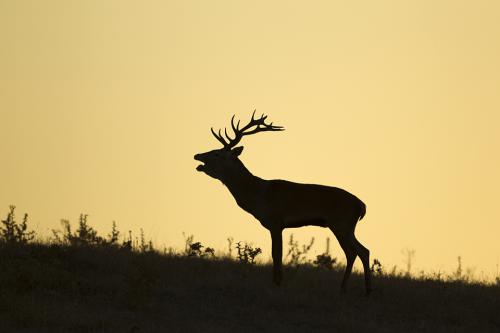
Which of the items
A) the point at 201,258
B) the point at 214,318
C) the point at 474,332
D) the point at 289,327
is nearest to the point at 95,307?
the point at 214,318

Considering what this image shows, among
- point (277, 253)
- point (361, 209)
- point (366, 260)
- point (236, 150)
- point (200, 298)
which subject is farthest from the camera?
point (236, 150)

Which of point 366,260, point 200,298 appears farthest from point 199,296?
point 366,260

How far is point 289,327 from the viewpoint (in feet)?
43.7

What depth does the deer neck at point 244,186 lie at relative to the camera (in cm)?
1653

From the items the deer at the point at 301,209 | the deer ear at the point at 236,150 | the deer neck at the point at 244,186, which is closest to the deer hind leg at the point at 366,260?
the deer at the point at 301,209

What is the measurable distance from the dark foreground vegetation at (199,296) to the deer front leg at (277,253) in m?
0.20

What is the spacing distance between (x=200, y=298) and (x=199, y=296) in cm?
10

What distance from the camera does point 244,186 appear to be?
16703mm

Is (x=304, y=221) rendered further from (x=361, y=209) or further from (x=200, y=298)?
(x=200, y=298)

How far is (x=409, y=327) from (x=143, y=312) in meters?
3.47

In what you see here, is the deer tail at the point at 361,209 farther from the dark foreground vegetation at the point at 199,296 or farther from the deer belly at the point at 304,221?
the dark foreground vegetation at the point at 199,296

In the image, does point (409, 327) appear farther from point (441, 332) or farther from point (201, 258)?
point (201, 258)

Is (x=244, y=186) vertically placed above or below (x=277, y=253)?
above

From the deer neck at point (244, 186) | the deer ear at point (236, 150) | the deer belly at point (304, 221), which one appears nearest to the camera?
the deer belly at point (304, 221)
